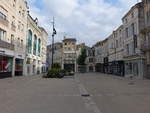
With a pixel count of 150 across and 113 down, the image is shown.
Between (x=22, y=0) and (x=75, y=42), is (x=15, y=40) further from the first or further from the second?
(x=75, y=42)

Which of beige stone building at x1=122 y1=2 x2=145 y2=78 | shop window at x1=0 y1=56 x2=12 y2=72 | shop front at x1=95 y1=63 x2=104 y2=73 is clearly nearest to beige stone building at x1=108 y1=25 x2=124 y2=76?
beige stone building at x1=122 y1=2 x2=145 y2=78

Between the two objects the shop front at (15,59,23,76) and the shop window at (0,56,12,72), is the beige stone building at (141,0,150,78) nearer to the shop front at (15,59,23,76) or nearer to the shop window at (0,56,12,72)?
the shop window at (0,56,12,72)

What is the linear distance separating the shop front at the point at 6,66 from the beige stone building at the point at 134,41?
22.2 meters

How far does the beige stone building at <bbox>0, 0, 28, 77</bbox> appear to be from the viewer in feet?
86.3

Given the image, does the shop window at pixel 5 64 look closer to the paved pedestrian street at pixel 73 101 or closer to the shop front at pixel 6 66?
the shop front at pixel 6 66

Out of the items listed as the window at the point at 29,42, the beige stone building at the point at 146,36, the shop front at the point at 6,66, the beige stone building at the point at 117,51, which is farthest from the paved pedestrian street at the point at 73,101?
the beige stone building at the point at 117,51

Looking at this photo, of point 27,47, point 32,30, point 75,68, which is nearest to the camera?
point 27,47

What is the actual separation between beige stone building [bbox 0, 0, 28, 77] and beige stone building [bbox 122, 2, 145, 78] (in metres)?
21.5

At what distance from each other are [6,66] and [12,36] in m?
5.52

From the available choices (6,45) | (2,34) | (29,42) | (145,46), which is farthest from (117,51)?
(2,34)

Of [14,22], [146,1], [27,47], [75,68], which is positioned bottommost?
[75,68]

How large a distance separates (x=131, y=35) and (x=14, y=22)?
22393mm

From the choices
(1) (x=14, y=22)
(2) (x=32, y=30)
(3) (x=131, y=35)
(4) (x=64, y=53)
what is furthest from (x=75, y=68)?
(1) (x=14, y=22)

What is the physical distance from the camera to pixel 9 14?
2878 centimetres
